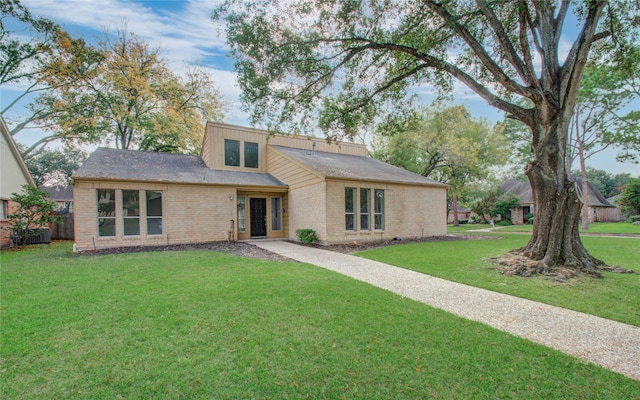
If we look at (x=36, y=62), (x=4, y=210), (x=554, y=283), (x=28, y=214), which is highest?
(x=36, y=62)

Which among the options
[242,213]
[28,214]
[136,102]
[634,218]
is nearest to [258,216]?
[242,213]

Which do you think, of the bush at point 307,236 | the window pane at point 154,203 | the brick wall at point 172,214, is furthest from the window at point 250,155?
the bush at point 307,236

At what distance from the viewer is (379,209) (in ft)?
43.3

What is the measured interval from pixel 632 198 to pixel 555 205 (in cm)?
2912

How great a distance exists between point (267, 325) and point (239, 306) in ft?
2.79

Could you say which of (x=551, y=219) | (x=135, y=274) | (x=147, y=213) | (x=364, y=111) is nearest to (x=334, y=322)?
(x=135, y=274)

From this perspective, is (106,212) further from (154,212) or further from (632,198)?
(632,198)

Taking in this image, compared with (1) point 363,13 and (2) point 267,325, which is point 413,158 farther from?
(2) point 267,325

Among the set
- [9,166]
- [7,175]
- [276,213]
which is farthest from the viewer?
[276,213]

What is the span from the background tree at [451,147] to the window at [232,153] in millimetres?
11002

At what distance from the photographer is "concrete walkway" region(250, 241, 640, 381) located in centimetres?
304

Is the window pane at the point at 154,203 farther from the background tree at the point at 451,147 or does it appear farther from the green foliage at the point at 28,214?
the background tree at the point at 451,147

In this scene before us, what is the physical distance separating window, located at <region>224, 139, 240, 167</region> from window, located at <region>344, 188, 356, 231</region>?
267 inches

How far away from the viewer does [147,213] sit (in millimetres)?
11547
